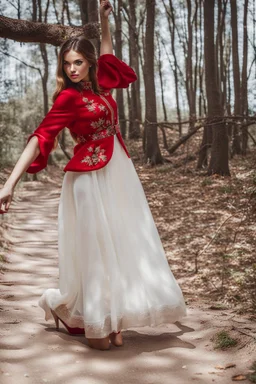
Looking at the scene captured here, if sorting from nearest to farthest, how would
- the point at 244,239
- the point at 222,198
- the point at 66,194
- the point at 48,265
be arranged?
the point at 66,194, the point at 48,265, the point at 244,239, the point at 222,198

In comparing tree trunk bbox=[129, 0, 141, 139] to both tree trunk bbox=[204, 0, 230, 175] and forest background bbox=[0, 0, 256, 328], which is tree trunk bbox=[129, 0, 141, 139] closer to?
forest background bbox=[0, 0, 256, 328]

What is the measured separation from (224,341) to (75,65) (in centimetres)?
222

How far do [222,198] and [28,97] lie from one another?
812 inches

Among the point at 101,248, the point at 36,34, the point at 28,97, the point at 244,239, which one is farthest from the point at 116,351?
the point at 28,97

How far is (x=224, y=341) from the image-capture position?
355 cm

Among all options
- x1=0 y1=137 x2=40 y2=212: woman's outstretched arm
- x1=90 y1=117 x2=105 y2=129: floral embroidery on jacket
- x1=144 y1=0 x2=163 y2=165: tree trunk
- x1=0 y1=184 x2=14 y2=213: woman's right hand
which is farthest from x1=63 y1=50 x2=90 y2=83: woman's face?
x1=144 y1=0 x2=163 y2=165: tree trunk

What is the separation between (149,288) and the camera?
3.46 metres

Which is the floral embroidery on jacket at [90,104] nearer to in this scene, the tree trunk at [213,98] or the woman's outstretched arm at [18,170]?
the woman's outstretched arm at [18,170]

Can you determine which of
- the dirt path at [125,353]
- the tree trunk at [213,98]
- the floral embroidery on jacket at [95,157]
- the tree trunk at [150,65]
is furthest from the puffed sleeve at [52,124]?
the tree trunk at [150,65]

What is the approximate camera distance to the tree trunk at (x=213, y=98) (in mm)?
12750

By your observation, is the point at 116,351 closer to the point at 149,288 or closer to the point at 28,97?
the point at 149,288

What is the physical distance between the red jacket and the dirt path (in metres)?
1.23

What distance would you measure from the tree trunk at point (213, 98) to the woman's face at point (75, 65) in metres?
9.54

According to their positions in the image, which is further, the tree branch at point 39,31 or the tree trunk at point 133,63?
the tree trunk at point 133,63
